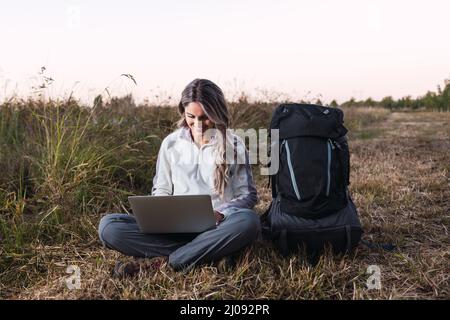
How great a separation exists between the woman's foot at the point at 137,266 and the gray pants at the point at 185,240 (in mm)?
70

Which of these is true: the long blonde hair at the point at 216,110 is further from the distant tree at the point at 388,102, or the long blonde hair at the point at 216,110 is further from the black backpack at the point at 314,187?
the distant tree at the point at 388,102

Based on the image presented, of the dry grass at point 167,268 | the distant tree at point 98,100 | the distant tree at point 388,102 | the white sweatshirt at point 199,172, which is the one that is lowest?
the dry grass at point 167,268

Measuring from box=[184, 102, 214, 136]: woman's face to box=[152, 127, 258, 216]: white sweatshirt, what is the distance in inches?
3.3

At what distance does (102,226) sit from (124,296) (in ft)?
1.87

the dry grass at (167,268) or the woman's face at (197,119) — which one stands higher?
the woman's face at (197,119)

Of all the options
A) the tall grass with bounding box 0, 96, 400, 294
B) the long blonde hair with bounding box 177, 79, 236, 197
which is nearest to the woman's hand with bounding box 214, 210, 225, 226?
the long blonde hair with bounding box 177, 79, 236, 197

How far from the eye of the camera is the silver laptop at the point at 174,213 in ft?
7.66

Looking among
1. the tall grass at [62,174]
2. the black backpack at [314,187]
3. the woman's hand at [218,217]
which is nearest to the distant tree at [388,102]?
the tall grass at [62,174]

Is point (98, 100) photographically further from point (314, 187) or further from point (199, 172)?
point (314, 187)

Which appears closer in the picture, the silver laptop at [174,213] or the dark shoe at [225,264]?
the silver laptop at [174,213]

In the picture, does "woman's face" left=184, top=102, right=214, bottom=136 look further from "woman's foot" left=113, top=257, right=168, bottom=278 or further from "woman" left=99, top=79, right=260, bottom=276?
"woman's foot" left=113, top=257, right=168, bottom=278

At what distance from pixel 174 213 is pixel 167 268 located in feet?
1.18

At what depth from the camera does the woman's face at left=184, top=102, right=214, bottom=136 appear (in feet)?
8.76

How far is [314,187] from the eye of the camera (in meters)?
2.67
